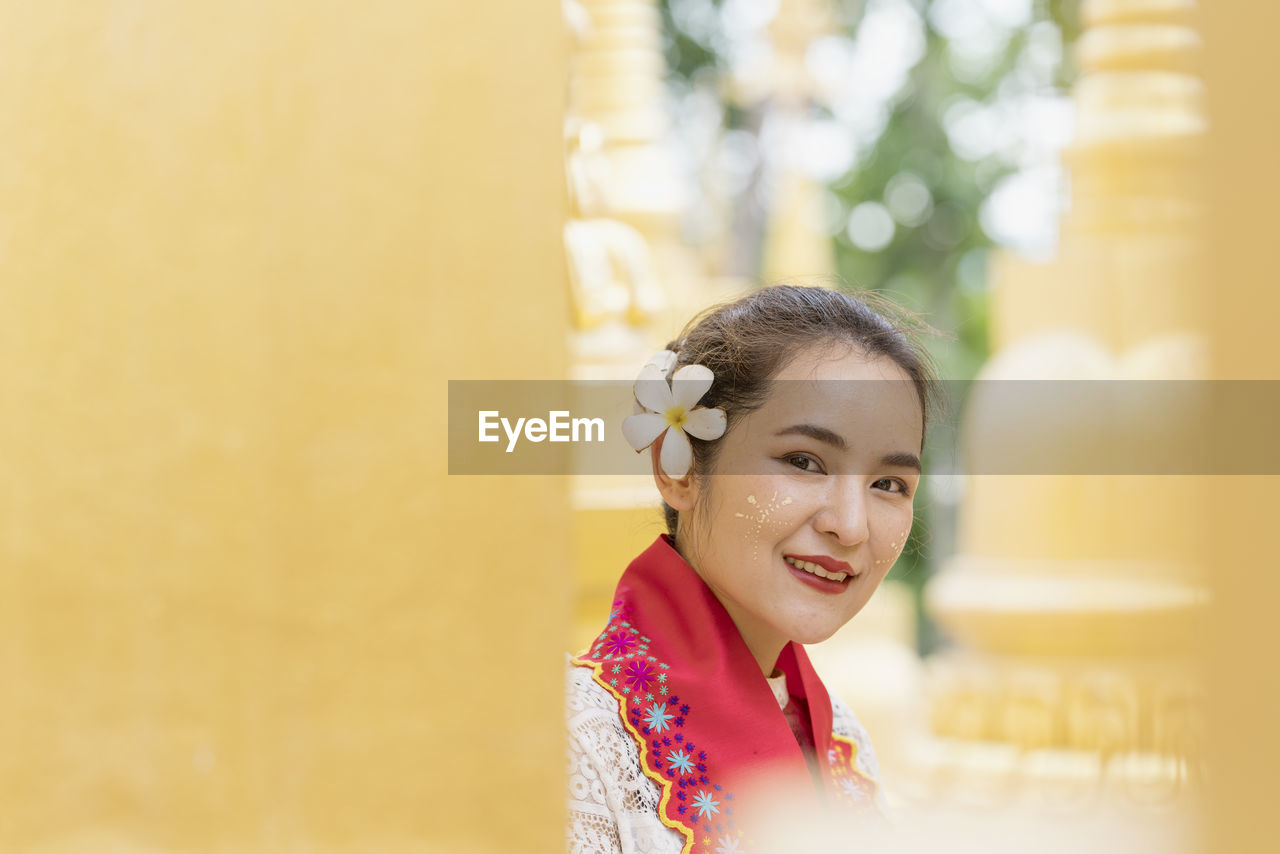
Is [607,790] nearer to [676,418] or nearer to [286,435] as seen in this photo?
[676,418]

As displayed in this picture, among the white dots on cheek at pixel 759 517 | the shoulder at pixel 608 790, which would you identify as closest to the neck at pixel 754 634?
the white dots on cheek at pixel 759 517

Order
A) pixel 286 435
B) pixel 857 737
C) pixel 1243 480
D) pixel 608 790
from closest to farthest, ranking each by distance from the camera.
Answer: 1. pixel 1243 480
2. pixel 608 790
3. pixel 286 435
4. pixel 857 737

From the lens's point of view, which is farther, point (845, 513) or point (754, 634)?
point (754, 634)

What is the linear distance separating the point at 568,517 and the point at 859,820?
609mm

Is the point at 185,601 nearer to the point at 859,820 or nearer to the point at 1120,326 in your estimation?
the point at 859,820

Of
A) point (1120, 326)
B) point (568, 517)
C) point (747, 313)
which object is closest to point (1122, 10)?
point (1120, 326)

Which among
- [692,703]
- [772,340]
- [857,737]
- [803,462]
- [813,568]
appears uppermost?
[772,340]

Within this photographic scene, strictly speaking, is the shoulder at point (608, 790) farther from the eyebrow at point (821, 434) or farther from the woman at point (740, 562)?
the eyebrow at point (821, 434)

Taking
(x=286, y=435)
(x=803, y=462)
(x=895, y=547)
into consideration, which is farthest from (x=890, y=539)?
(x=286, y=435)

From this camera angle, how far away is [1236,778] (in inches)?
42.5

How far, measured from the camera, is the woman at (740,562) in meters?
1.52

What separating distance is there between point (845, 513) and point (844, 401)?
15cm

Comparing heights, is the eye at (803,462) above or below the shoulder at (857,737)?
above

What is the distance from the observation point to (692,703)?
1.56 m
